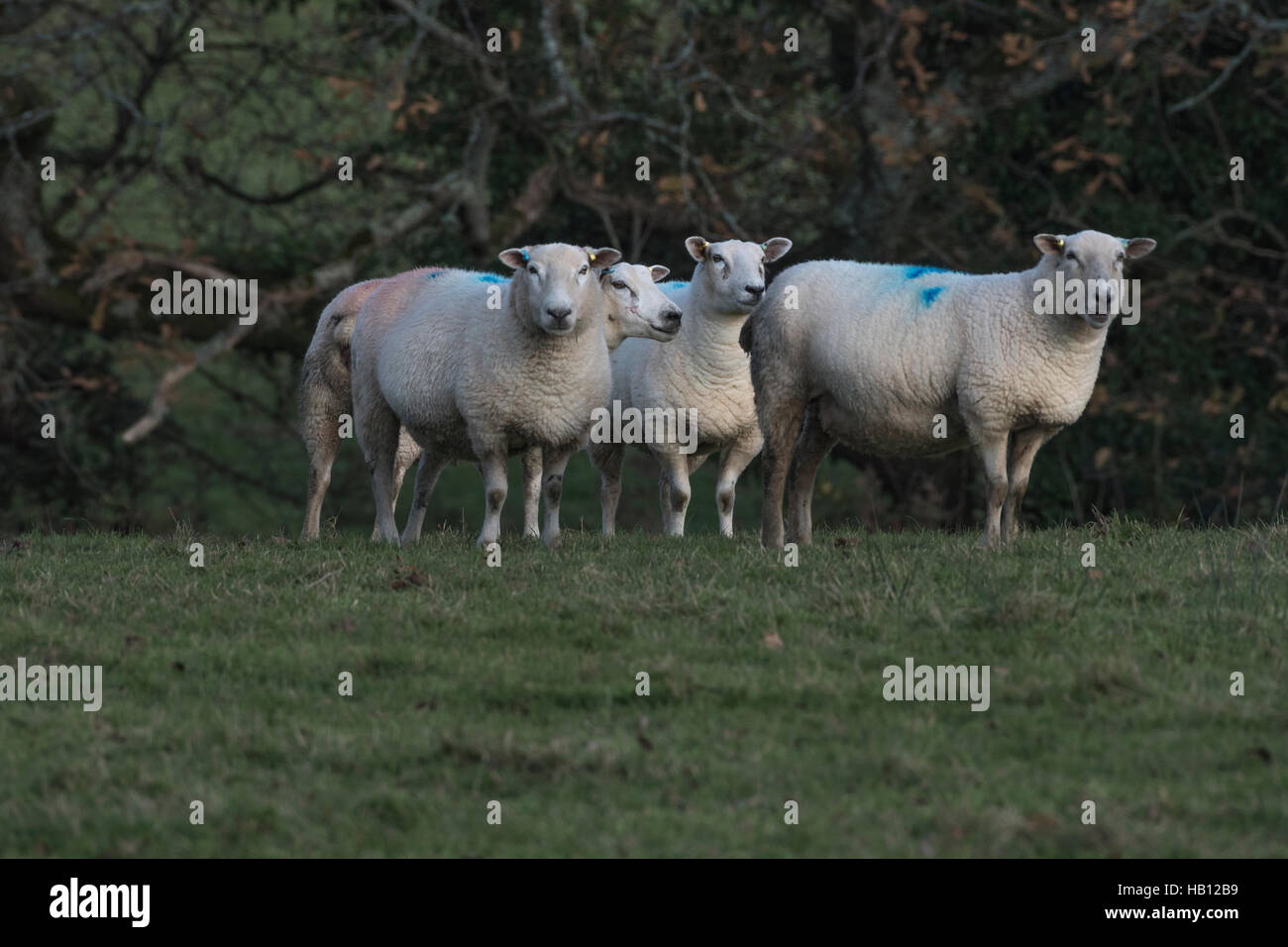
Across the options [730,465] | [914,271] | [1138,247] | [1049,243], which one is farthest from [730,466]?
[1138,247]

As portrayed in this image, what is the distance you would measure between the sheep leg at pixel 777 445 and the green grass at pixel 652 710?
5.97 feet

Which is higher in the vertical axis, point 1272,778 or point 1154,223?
point 1154,223

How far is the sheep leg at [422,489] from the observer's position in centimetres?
1072

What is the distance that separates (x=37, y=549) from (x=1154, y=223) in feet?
33.2

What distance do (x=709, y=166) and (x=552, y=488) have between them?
19.7ft

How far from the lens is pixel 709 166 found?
15148 millimetres

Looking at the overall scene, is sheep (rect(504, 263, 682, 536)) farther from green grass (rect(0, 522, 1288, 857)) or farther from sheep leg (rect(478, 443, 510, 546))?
green grass (rect(0, 522, 1288, 857))

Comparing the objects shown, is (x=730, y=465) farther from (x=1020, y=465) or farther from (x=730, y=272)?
(x=1020, y=465)

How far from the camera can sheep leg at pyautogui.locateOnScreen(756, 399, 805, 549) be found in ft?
34.1

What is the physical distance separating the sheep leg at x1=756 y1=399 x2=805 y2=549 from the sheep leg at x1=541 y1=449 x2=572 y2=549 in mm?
1200

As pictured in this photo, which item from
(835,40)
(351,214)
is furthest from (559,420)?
(835,40)
